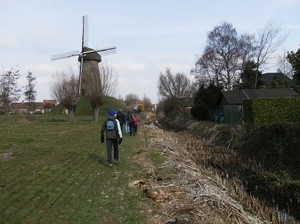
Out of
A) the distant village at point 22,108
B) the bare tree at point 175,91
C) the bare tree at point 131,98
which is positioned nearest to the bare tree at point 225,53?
the bare tree at point 175,91

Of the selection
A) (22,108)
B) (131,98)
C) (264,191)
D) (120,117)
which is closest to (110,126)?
(264,191)

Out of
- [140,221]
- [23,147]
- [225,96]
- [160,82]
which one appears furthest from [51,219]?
[160,82]

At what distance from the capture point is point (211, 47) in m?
42.6

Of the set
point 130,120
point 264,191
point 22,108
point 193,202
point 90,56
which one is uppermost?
point 90,56

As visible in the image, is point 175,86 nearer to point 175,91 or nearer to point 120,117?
point 175,91

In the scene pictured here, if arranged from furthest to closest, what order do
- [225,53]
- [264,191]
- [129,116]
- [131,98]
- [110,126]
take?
[131,98] < [225,53] < [129,116] < [264,191] < [110,126]

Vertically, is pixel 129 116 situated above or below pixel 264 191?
above

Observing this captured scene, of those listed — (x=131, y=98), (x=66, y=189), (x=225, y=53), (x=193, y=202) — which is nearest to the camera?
(x=193, y=202)

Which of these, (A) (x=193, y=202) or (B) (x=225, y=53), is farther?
(B) (x=225, y=53)

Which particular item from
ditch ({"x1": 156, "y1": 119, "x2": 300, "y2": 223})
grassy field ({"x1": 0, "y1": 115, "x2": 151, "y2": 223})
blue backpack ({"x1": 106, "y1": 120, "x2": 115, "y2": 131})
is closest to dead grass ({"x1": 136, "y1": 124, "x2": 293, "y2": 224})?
grassy field ({"x1": 0, "y1": 115, "x2": 151, "y2": 223})

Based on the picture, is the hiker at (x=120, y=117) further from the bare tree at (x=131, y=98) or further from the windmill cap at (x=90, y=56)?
the bare tree at (x=131, y=98)

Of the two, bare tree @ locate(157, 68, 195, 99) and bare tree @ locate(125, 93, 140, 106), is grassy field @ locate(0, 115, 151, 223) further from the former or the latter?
bare tree @ locate(125, 93, 140, 106)

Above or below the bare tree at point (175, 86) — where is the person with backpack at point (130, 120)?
below

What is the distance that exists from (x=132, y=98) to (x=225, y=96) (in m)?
76.5
